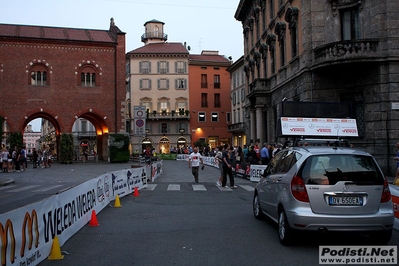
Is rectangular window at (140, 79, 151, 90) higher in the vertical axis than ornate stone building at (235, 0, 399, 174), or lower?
higher

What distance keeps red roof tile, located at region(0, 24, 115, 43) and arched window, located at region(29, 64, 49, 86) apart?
9.76 feet

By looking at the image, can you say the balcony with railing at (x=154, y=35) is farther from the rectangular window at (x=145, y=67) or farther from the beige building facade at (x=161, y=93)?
the rectangular window at (x=145, y=67)

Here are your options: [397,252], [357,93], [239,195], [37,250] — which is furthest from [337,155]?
[357,93]

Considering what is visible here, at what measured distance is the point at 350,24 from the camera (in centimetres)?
2247

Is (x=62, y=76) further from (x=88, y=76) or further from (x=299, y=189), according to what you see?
(x=299, y=189)

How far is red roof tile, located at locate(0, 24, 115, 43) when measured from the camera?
A: 44094mm

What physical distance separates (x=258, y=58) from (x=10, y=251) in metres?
32.8

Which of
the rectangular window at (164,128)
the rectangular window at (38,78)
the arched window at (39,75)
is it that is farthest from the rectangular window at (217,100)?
the rectangular window at (38,78)

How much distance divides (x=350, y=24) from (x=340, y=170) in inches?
683

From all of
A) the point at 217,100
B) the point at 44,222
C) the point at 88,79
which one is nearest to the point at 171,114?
the point at 217,100

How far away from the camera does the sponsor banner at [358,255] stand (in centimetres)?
651

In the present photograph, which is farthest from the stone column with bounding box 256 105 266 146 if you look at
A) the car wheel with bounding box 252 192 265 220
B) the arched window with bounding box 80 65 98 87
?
the car wheel with bounding box 252 192 265 220

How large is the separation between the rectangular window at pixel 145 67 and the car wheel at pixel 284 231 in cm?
6745

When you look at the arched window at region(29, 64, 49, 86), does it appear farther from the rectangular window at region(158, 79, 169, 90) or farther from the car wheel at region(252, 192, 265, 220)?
the car wheel at region(252, 192, 265, 220)
